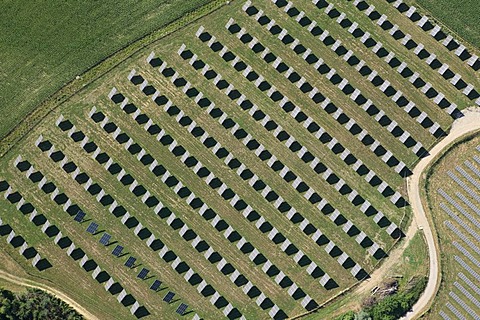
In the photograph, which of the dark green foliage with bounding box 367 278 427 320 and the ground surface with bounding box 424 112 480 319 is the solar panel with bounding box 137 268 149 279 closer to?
the dark green foliage with bounding box 367 278 427 320

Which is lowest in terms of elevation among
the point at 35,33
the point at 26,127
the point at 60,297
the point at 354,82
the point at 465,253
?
the point at 60,297

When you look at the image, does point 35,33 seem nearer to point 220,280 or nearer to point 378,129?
point 220,280

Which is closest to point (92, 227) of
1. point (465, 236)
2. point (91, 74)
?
point (91, 74)

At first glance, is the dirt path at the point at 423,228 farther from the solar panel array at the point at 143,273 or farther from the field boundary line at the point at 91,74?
the field boundary line at the point at 91,74

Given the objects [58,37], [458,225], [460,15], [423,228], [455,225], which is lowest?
[58,37]

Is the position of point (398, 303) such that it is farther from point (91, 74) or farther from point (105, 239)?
point (91, 74)

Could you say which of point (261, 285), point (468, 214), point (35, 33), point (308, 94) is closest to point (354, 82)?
point (308, 94)
